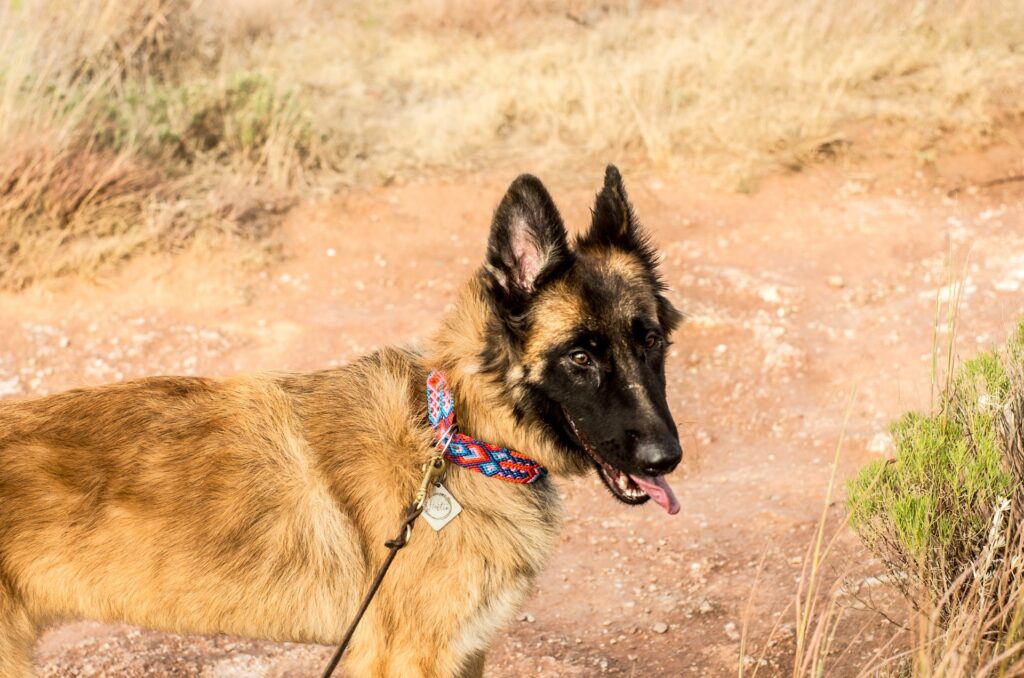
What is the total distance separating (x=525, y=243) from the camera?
319cm

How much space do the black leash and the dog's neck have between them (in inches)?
8.3

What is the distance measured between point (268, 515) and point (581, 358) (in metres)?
1.14

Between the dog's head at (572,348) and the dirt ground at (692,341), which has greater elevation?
the dog's head at (572,348)

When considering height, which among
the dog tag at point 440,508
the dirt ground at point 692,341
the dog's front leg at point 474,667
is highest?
the dog tag at point 440,508

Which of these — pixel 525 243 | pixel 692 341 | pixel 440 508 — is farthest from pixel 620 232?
pixel 692 341

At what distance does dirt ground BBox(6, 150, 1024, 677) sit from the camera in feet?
14.5

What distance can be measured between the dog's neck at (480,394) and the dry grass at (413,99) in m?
5.00

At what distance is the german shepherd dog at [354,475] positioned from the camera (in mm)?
2955

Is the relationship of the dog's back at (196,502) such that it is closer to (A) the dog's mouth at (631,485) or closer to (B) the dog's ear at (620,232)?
(A) the dog's mouth at (631,485)

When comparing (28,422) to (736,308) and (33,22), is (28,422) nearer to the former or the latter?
(736,308)

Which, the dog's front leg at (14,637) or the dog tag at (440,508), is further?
the dog tag at (440,508)

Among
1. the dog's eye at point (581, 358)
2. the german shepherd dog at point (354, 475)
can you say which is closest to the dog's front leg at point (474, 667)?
the german shepherd dog at point (354, 475)

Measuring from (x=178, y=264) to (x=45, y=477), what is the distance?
16.2 ft

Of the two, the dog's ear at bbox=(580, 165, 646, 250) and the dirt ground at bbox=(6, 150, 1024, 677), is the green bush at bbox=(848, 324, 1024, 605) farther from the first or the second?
the dog's ear at bbox=(580, 165, 646, 250)
